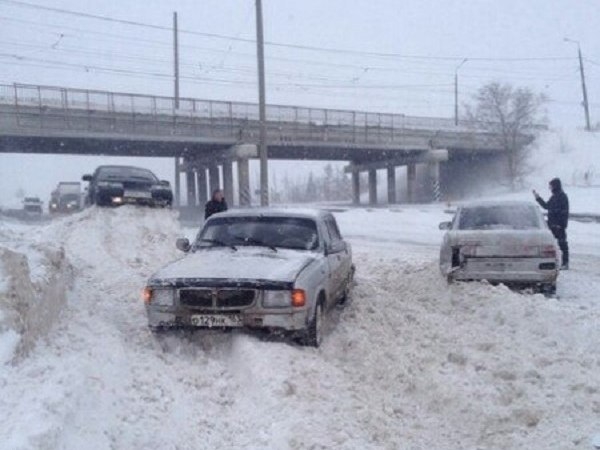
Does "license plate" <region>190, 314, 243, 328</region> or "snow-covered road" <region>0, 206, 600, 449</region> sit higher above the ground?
"license plate" <region>190, 314, 243, 328</region>

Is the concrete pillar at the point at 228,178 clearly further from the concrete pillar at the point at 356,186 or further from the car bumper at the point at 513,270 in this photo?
the car bumper at the point at 513,270

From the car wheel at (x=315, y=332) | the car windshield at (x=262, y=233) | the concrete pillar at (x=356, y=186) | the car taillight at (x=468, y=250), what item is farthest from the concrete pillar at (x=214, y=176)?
the car wheel at (x=315, y=332)

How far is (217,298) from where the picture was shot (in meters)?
6.66

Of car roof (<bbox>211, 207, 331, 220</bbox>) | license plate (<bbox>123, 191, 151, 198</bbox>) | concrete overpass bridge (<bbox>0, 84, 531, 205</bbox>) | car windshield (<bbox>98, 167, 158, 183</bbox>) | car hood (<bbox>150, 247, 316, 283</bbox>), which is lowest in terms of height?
car hood (<bbox>150, 247, 316, 283</bbox>)

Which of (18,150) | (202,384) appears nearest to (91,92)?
(18,150)

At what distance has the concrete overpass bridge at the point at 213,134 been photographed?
113ft

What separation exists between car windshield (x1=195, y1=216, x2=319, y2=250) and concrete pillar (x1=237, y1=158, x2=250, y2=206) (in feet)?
95.7

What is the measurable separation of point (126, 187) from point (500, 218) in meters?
12.1

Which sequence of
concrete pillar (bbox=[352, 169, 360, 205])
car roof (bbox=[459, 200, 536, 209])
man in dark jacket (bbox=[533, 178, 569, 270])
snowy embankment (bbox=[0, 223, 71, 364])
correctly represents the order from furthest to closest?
concrete pillar (bbox=[352, 169, 360, 205]) < man in dark jacket (bbox=[533, 178, 569, 270]) < car roof (bbox=[459, 200, 536, 209]) < snowy embankment (bbox=[0, 223, 71, 364])

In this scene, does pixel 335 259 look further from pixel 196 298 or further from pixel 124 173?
pixel 124 173

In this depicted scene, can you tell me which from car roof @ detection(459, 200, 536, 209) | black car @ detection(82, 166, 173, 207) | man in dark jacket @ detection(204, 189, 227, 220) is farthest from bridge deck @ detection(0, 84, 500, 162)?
car roof @ detection(459, 200, 536, 209)

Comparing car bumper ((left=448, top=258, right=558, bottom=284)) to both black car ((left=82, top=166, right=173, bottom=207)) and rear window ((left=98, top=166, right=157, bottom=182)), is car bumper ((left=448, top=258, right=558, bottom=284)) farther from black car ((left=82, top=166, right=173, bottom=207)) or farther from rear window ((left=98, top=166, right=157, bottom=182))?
rear window ((left=98, top=166, right=157, bottom=182))

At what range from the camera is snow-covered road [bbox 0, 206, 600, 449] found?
15.4ft

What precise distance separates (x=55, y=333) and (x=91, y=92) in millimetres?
32211
